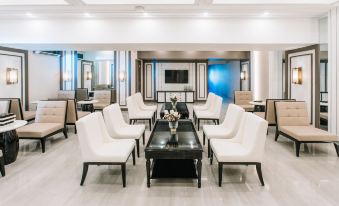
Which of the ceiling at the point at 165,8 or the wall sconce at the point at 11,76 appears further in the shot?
the wall sconce at the point at 11,76

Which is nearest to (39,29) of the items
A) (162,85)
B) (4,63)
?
(4,63)

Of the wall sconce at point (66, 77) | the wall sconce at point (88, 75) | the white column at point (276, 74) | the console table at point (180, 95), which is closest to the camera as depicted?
the white column at point (276, 74)

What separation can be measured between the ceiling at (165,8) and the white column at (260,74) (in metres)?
4.16

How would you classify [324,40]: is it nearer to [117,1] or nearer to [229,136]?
[229,136]

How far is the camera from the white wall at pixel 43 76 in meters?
8.93

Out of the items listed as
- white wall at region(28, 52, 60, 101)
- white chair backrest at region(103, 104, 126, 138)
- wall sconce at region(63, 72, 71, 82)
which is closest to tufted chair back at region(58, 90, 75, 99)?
white wall at region(28, 52, 60, 101)

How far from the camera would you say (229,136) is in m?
4.53

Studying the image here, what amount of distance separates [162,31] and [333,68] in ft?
12.7

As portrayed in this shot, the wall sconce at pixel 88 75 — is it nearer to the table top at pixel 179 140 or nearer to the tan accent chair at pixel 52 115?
the tan accent chair at pixel 52 115

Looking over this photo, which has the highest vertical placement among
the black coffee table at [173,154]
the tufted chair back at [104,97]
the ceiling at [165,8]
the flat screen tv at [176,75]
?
the ceiling at [165,8]

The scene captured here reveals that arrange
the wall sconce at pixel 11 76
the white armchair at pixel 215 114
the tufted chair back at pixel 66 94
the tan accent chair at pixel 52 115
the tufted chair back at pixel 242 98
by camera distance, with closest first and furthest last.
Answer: the tan accent chair at pixel 52 115
the white armchair at pixel 215 114
the wall sconce at pixel 11 76
the tufted chair back at pixel 242 98
the tufted chair back at pixel 66 94

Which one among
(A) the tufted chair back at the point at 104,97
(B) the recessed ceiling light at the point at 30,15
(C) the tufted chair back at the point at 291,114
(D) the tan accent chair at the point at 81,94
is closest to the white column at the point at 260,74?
(C) the tufted chair back at the point at 291,114

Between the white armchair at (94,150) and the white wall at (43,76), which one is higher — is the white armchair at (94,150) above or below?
below

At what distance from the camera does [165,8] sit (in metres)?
5.45
